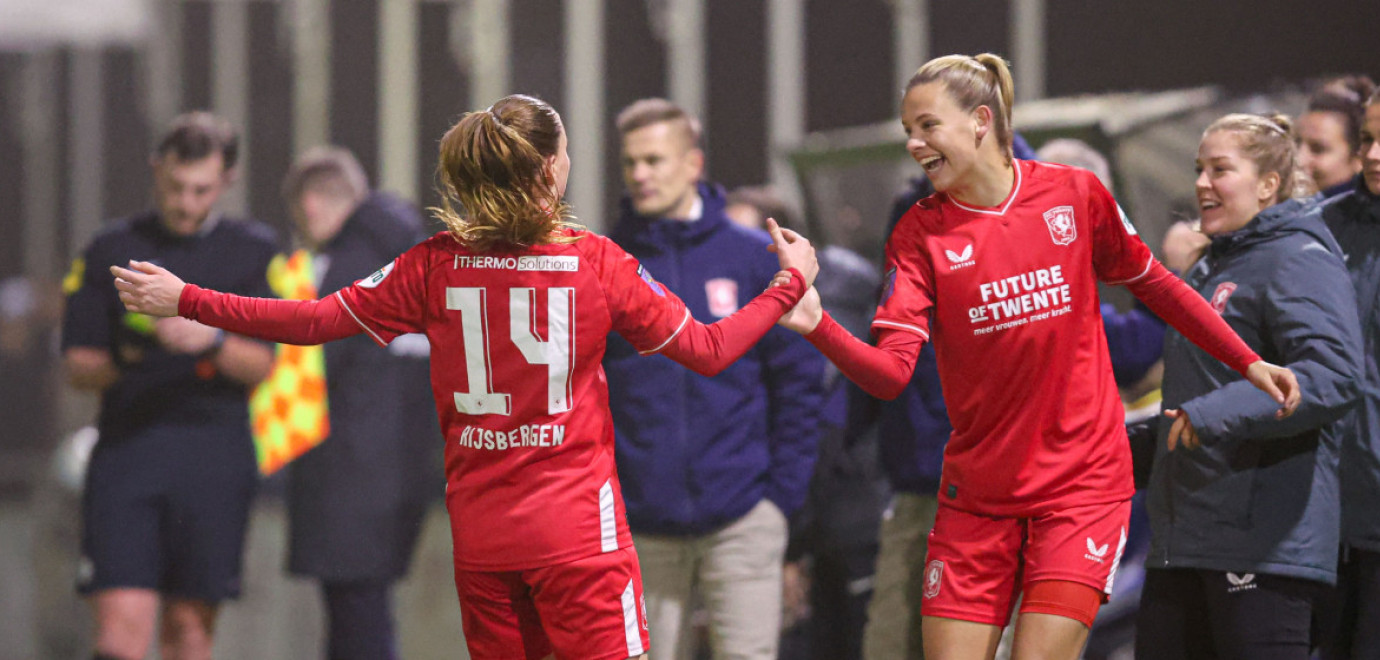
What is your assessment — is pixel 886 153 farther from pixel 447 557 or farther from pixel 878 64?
pixel 878 64

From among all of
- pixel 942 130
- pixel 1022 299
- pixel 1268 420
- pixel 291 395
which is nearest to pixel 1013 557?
pixel 1022 299

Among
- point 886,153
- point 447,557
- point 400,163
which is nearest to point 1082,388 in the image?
point 886,153

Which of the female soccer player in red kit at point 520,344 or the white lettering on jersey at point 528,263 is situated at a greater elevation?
the white lettering on jersey at point 528,263

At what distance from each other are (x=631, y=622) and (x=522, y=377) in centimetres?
53

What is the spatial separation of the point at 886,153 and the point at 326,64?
17.3 meters

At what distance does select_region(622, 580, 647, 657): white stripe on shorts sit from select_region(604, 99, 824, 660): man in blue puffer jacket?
3.62 ft

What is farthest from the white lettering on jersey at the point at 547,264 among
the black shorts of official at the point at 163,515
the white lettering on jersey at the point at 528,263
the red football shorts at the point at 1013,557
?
the black shorts of official at the point at 163,515

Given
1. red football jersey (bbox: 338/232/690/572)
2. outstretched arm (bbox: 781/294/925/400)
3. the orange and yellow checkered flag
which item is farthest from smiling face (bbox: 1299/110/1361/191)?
the orange and yellow checkered flag

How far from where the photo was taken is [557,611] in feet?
8.38

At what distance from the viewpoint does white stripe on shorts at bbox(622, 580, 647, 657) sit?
2596mm

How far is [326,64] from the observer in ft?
73.7

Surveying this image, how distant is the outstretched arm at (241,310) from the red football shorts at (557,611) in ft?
1.85

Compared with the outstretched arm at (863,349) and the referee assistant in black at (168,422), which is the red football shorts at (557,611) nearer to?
the outstretched arm at (863,349)

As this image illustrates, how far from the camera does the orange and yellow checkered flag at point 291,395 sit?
561cm
